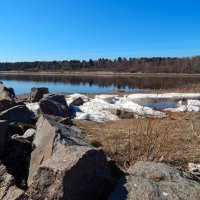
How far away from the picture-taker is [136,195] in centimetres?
391

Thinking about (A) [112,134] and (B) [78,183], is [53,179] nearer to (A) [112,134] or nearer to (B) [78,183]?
(B) [78,183]

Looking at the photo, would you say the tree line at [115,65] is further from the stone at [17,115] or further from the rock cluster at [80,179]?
the rock cluster at [80,179]

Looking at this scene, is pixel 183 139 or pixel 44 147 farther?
pixel 183 139

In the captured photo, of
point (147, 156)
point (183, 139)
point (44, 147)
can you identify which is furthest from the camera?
point (183, 139)

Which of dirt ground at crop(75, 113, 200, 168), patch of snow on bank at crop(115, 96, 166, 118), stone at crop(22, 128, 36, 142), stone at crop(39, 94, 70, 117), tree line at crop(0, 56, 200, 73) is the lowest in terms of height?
tree line at crop(0, 56, 200, 73)

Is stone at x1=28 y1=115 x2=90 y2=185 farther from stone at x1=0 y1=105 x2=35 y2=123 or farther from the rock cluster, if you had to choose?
stone at x1=0 y1=105 x2=35 y2=123

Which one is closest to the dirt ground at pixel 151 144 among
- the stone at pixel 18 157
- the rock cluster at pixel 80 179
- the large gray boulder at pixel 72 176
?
the rock cluster at pixel 80 179

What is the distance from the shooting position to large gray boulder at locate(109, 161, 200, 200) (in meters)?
3.93

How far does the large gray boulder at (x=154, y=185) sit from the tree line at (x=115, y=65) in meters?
141

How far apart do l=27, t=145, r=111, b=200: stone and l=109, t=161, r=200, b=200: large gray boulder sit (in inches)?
9.9

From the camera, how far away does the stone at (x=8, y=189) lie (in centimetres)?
409

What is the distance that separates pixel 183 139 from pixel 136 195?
13.5 feet

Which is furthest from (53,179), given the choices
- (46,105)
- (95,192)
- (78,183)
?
(46,105)

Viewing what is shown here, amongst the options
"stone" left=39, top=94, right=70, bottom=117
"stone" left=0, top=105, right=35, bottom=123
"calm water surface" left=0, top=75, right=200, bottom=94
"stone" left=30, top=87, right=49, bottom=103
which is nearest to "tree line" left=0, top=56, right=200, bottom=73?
"calm water surface" left=0, top=75, right=200, bottom=94
